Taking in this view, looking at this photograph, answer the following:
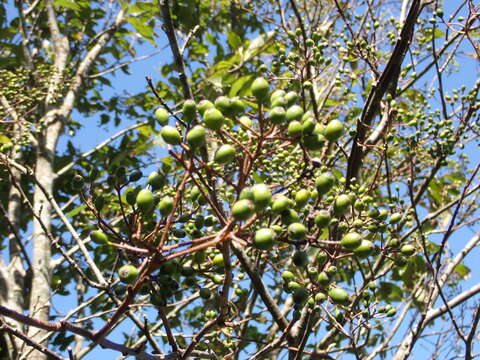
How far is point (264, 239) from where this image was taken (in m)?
1.20

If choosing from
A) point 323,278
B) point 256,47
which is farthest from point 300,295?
point 256,47

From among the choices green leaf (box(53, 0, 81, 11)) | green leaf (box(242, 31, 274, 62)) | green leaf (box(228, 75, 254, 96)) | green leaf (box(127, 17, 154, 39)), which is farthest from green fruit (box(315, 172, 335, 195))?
green leaf (box(53, 0, 81, 11))

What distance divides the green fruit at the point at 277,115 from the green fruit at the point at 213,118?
0.45 feet

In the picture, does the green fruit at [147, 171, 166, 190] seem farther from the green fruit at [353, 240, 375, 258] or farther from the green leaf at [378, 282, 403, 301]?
the green leaf at [378, 282, 403, 301]

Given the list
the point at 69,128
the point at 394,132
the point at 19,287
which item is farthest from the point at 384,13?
the point at 19,287

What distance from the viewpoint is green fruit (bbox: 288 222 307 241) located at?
49.5 inches

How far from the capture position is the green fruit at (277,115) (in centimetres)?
133

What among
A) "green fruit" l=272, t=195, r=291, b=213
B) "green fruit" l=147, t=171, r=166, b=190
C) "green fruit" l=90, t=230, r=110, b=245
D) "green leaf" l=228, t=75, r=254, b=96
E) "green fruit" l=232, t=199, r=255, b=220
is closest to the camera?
"green fruit" l=232, t=199, r=255, b=220

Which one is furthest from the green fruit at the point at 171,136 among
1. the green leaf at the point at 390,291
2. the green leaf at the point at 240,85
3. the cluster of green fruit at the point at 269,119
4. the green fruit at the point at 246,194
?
the green leaf at the point at 390,291

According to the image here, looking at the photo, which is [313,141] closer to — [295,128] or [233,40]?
[295,128]

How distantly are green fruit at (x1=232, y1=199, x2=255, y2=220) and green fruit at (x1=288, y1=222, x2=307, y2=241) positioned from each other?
15cm

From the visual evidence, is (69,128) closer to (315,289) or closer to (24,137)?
(24,137)

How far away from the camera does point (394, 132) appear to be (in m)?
2.79

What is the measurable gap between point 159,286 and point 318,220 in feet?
1.63
